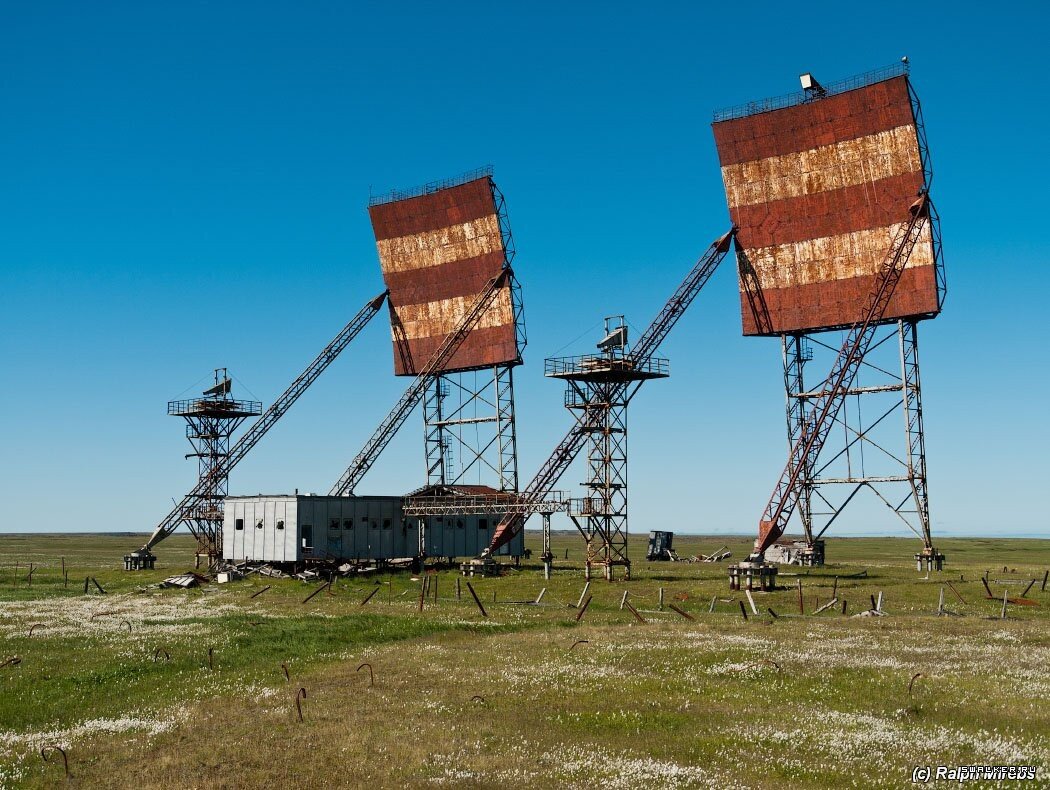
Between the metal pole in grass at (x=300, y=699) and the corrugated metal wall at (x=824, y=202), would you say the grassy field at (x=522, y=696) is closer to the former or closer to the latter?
the metal pole in grass at (x=300, y=699)

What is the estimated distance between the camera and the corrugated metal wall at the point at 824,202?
6062cm

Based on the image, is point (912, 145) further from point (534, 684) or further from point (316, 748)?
point (316, 748)

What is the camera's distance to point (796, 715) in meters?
19.8

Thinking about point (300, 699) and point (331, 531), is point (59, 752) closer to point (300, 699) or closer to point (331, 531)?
point (300, 699)

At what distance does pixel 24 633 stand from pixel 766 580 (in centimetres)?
3299

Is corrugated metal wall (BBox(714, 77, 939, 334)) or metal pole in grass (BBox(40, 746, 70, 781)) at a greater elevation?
corrugated metal wall (BBox(714, 77, 939, 334))

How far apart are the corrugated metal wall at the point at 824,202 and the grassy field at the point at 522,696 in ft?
92.5

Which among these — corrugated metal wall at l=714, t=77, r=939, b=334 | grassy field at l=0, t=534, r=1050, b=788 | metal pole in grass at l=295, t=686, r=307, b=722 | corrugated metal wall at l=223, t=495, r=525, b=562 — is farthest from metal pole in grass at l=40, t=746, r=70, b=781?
corrugated metal wall at l=714, t=77, r=939, b=334

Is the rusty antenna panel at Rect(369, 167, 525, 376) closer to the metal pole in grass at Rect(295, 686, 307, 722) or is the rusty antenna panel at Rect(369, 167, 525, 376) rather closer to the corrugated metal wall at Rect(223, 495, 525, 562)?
the corrugated metal wall at Rect(223, 495, 525, 562)

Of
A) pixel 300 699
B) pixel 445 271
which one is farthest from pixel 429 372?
pixel 300 699

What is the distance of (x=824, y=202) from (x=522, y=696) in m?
49.6

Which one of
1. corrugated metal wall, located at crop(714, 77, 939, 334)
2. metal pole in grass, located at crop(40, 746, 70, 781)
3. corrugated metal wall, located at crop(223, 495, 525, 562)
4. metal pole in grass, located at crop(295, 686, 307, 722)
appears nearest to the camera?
metal pole in grass, located at crop(40, 746, 70, 781)

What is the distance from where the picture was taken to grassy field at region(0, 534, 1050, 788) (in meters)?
16.7

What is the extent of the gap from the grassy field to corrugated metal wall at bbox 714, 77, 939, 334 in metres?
28.2
